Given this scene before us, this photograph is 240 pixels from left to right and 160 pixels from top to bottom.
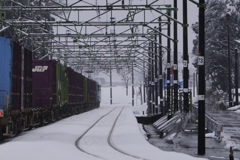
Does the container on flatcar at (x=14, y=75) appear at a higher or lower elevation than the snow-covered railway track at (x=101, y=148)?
higher

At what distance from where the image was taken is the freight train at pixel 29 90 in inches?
802

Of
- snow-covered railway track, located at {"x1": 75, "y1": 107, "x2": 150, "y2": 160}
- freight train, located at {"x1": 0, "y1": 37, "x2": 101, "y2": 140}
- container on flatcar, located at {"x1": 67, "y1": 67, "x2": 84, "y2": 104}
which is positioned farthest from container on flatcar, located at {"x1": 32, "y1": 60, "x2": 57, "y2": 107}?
snow-covered railway track, located at {"x1": 75, "y1": 107, "x2": 150, "y2": 160}

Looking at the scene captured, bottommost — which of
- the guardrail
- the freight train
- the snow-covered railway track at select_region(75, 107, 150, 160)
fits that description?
the snow-covered railway track at select_region(75, 107, 150, 160)

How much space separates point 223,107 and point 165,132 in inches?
1599

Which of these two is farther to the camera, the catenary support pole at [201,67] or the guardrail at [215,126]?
the guardrail at [215,126]

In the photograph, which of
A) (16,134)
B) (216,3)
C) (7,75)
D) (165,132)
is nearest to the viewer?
(7,75)

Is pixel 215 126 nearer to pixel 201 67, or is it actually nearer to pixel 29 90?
pixel 201 67

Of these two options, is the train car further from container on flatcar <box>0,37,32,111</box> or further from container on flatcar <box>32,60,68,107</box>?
container on flatcar <box>32,60,68,107</box>

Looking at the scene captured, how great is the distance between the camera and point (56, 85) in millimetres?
33500

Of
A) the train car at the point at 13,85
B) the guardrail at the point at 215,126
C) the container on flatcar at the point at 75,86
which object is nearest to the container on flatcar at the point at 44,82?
the train car at the point at 13,85

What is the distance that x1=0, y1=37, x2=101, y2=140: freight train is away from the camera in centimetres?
2036

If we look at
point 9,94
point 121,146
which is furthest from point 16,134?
point 121,146

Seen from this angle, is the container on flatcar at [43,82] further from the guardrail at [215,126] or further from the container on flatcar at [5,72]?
the guardrail at [215,126]

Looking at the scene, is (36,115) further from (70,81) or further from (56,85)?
(70,81)
